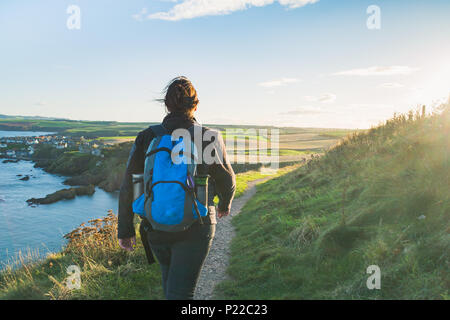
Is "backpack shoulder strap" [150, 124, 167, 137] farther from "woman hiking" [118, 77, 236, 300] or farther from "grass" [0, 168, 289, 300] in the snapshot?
"grass" [0, 168, 289, 300]

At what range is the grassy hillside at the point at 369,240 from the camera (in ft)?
13.6

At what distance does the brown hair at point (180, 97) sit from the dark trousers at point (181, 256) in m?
1.11

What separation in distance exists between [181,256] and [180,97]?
145cm

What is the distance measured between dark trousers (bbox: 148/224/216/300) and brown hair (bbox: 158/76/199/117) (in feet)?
3.65

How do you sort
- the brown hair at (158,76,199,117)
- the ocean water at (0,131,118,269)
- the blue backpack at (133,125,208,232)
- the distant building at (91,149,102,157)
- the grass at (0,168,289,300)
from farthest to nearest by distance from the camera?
the distant building at (91,149,102,157)
the ocean water at (0,131,118,269)
the grass at (0,168,289,300)
the brown hair at (158,76,199,117)
the blue backpack at (133,125,208,232)

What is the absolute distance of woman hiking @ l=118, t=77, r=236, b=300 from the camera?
7.74 ft

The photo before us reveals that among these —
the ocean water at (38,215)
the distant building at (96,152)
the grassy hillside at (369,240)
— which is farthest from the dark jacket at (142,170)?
the distant building at (96,152)

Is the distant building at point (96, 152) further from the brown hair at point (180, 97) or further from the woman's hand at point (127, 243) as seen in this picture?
the brown hair at point (180, 97)

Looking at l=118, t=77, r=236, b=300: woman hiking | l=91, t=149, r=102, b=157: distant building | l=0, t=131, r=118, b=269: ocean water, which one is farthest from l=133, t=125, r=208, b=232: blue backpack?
l=91, t=149, r=102, b=157: distant building

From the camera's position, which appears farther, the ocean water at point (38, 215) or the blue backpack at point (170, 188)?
the ocean water at point (38, 215)
